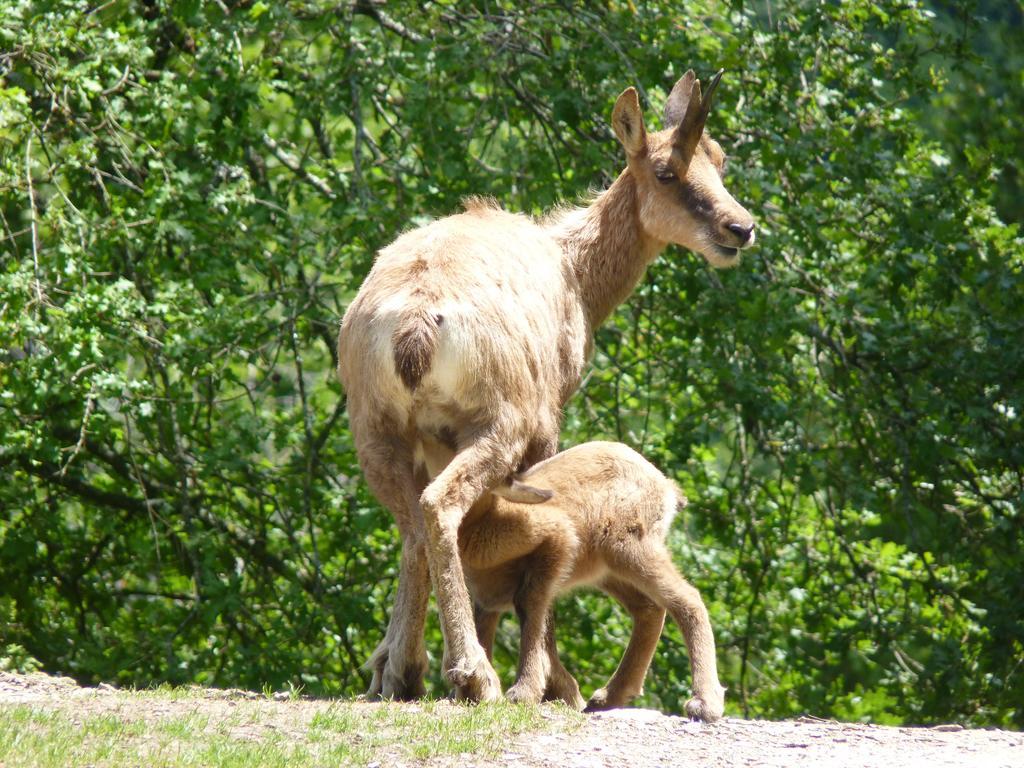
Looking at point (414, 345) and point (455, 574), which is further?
point (414, 345)

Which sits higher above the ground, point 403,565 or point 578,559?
point 578,559

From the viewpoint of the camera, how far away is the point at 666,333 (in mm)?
10898

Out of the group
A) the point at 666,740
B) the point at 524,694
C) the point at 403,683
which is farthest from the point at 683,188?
the point at 666,740

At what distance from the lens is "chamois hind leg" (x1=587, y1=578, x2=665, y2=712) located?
7.42 metres

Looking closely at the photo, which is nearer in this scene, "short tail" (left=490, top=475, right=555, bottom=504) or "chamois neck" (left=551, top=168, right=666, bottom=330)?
"short tail" (left=490, top=475, right=555, bottom=504)

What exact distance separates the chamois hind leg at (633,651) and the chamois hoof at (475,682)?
1.06 m

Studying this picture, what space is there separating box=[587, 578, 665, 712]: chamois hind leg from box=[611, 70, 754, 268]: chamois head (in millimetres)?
2137

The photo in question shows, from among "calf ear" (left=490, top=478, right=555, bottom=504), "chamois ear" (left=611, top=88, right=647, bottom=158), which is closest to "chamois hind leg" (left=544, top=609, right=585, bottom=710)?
"calf ear" (left=490, top=478, right=555, bottom=504)

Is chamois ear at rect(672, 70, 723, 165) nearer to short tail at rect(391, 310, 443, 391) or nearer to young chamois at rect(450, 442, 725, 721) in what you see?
young chamois at rect(450, 442, 725, 721)

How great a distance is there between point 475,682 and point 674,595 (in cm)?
122

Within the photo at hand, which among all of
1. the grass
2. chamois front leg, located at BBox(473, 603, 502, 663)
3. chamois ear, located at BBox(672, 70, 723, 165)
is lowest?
the grass

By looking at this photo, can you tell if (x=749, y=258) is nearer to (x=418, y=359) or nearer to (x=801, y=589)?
(x=801, y=589)

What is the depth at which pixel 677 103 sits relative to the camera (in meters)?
8.97

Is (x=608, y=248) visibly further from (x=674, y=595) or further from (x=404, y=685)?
(x=404, y=685)
